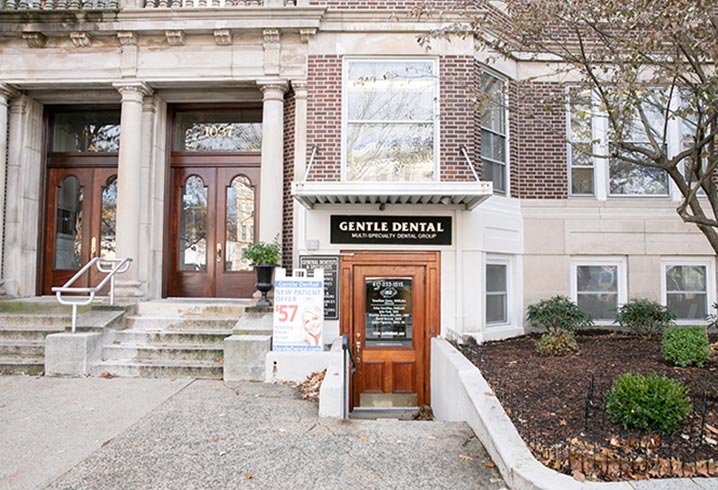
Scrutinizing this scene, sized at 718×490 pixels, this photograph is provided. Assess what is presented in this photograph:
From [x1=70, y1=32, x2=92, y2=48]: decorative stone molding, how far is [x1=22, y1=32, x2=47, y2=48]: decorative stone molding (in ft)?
1.77

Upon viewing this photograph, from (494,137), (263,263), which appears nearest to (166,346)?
(263,263)

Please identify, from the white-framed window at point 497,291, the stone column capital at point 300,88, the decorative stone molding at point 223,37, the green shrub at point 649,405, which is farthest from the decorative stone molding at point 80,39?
the green shrub at point 649,405

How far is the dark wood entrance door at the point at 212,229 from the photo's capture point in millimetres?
8773

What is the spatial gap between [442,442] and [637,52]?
4.46 metres

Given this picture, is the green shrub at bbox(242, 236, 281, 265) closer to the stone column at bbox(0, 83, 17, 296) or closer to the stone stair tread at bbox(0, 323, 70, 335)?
the stone stair tread at bbox(0, 323, 70, 335)

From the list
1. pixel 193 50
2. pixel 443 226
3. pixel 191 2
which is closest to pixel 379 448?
pixel 443 226

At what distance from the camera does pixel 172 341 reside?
6863 mm

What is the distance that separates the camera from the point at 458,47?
8.11 meters

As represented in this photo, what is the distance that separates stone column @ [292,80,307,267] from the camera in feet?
26.0

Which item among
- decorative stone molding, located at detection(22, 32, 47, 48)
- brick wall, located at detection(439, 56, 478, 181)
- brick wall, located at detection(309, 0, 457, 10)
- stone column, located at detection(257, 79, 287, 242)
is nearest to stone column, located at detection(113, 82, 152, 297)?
decorative stone molding, located at detection(22, 32, 47, 48)

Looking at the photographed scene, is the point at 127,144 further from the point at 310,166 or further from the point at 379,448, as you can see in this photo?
the point at 379,448

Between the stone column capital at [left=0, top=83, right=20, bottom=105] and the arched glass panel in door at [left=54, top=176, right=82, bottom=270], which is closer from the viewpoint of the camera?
the stone column capital at [left=0, top=83, right=20, bottom=105]

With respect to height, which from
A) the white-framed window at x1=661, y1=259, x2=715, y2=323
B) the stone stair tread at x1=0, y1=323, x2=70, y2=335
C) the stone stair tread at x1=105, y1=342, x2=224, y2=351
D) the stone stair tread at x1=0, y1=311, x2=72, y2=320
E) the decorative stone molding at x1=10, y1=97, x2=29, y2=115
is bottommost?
the stone stair tread at x1=105, y1=342, x2=224, y2=351

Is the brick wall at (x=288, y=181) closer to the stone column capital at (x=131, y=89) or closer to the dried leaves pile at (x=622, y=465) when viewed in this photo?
the stone column capital at (x=131, y=89)
